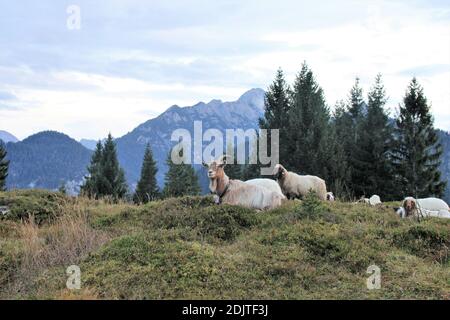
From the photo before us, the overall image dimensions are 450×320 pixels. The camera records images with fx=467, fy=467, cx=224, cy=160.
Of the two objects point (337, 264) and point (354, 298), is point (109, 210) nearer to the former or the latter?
point (337, 264)

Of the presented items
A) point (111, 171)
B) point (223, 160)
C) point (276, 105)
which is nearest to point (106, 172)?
A: point (111, 171)

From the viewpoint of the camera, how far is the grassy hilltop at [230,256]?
684 cm

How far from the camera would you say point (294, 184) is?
17078 mm

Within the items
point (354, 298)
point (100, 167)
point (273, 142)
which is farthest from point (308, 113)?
point (354, 298)

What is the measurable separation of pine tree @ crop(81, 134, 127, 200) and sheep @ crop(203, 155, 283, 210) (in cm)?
4277

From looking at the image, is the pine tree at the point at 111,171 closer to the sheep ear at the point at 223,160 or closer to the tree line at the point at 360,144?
the tree line at the point at 360,144

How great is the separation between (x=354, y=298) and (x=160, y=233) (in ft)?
13.2

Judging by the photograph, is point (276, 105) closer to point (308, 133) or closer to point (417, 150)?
point (308, 133)

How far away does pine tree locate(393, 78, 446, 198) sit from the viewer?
41.2 metres

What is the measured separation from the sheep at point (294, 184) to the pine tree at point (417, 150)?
25.0 metres

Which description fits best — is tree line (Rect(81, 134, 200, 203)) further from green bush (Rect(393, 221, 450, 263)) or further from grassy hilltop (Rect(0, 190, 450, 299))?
green bush (Rect(393, 221, 450, 263))

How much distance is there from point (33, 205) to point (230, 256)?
23.4 ft

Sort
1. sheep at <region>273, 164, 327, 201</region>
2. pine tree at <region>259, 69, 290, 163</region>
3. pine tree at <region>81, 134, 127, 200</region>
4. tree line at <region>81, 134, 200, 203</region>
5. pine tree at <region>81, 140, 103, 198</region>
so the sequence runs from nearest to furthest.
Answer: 1. sheep at <region>273, 164, 327, 201</region>
2. pine tree at <region>259, 69, 290, 163</region>
3. pine tree at <region>81, 140, 103, 198</region>
4. pine tree at <region>81, 134, 127, 200</region>
5. tree line at <region>81, 134, 200, 203</region>

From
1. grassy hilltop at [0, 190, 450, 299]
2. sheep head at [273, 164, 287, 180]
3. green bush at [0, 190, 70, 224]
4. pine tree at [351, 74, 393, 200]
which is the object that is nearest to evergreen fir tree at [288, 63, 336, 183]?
pine tree at [351, 74, 393, 200]
